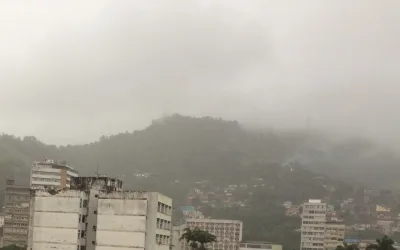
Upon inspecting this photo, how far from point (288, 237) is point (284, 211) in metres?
34.1

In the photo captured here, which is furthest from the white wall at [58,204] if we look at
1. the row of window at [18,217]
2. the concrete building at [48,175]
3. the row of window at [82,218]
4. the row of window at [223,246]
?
the row of window at [223,246]

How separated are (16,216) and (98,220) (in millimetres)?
69267

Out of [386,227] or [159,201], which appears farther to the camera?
[386,227]

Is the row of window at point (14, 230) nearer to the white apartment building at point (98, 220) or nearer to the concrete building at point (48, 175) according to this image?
the concrete building at point (48, 175)

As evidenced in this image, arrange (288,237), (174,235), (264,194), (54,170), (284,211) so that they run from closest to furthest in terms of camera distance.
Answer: (174,235)
(54,170)
(288,237)
(284,211)
(264,194)

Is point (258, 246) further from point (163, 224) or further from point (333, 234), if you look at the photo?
point (163, 224)

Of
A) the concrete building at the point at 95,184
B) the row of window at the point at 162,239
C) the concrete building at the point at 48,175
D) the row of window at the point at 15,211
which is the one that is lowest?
the row of window at the point at 15,211

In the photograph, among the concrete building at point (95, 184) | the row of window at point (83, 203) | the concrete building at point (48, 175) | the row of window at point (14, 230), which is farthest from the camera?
the concrete building at point (48, 175)

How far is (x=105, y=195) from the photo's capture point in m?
44.8

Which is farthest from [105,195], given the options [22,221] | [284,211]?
[284,211]

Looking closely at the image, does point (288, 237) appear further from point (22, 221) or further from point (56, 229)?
point (56, 229)

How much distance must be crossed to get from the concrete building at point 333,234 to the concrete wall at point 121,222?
91399 millimetres

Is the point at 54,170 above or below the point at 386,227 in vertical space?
above

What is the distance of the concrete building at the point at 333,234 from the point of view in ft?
414
